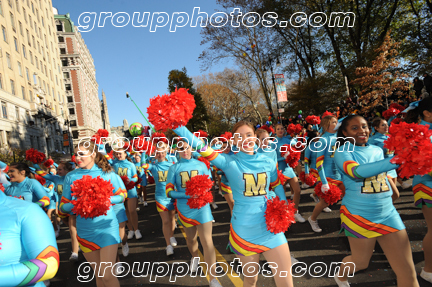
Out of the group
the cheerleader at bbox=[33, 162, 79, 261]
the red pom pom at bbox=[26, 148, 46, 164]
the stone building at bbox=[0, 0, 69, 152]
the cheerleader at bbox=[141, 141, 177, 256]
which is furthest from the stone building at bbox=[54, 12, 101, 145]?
the cheerleader at bbox=[141, 141, 177, 256]

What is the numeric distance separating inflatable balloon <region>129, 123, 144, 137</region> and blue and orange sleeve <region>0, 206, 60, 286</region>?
1257 cm

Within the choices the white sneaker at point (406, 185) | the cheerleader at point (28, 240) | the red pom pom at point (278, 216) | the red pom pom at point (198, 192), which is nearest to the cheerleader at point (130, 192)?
the red pom pom at point (198, 192)

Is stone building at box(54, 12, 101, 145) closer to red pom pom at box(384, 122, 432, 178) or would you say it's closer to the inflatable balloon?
the inflatable balloon

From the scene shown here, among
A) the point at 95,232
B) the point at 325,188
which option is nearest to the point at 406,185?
the point at 325,188

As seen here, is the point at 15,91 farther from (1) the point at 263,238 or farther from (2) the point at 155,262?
(1) the point at 263,238

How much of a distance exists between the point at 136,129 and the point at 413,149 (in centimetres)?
1323

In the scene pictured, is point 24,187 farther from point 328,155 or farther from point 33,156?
point 328,155

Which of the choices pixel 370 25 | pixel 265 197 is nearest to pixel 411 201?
pixel 265 197

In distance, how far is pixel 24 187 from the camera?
213 inches

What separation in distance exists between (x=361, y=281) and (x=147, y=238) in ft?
16.1

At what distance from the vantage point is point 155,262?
515cm

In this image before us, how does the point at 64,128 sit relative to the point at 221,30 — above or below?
below

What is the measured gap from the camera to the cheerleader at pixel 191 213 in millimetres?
3871

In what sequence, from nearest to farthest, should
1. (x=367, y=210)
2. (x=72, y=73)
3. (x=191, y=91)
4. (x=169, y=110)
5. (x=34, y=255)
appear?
(x=34, y=255) → (x=169, y=110) → (x=367, y=210) → (x=191, y=91) → (x=72, y=73)
